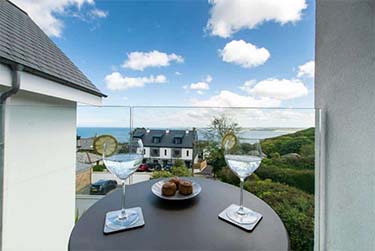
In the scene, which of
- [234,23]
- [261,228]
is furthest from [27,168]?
[234,23]

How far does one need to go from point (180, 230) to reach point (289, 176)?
1.38 metres

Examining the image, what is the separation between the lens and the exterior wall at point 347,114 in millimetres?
891

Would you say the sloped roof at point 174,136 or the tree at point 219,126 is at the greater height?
the tree at point 219,126

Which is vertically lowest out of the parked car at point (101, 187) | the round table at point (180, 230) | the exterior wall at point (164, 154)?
the parked car at point (101, 187)

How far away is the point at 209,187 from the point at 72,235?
0.72 meters

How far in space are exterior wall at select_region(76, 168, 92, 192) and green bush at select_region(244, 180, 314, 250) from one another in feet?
6.08

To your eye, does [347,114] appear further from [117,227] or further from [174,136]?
[174,136]

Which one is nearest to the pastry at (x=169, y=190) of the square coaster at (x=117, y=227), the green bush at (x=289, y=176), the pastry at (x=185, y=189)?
the pastry at (x=185, y=189)

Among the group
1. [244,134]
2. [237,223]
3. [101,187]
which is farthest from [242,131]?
[101,187]

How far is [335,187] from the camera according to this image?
1155 mm

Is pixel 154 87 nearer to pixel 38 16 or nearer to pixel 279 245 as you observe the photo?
pixel 38 16

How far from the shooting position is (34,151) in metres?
2.40

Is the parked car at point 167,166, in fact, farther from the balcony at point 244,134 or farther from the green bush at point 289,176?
the green bush at point 289,176

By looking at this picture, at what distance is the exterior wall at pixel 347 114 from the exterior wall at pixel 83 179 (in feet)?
7.58
